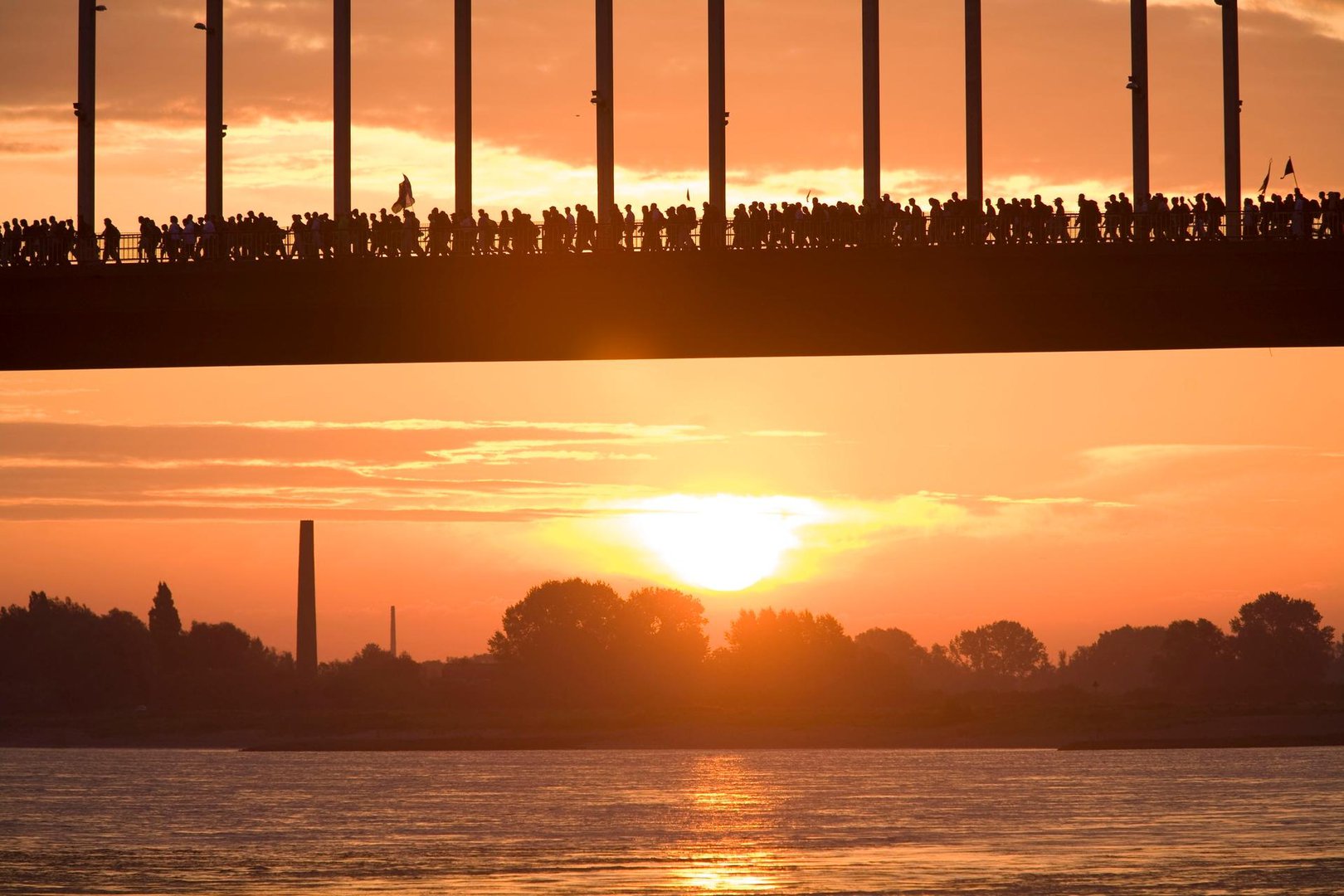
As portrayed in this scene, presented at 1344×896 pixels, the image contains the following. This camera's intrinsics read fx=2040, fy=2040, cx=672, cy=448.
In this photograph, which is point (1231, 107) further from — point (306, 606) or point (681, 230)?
point (306, 606)

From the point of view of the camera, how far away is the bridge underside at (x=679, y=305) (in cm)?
4047

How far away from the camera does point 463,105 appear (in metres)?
52.1

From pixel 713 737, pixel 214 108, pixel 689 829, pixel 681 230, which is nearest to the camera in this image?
pixel 681 230

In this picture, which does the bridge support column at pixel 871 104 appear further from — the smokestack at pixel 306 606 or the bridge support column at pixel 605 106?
the smokestack at pixel 306 606

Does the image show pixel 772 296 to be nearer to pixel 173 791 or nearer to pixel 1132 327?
pixel 1132 327

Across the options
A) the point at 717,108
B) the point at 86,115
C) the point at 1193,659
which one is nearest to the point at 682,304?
the point at 717,108

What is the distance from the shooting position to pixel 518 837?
6147cm

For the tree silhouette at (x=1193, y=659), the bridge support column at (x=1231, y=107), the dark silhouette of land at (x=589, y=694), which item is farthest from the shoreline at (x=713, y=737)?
the bridge support column at (x=1231, y=107)

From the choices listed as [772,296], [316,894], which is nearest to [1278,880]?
[772,296]

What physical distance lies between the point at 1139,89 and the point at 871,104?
673cm

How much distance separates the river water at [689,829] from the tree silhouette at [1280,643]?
67.5m

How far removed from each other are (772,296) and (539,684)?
113 metres

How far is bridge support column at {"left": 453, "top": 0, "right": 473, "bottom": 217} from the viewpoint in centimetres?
5153

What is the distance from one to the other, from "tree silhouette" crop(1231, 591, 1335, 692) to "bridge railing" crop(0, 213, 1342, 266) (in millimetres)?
134100
